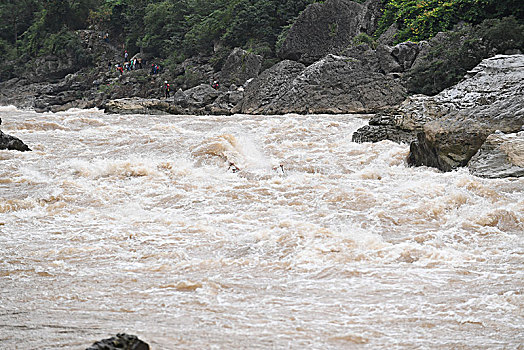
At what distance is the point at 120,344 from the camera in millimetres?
2672

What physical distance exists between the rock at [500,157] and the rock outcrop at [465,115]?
0.37 meters

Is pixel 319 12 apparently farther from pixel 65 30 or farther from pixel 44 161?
pixel 65 30

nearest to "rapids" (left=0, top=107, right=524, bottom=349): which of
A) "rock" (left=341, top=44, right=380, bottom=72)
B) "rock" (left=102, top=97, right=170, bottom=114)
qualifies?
"rock" (left=102, top=97, right=170, bottom=114)

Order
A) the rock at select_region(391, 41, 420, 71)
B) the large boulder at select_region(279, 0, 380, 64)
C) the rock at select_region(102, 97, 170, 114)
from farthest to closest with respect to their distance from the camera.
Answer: the large boulder at select_region(279, 0, 380, 64) → the rock at select_region(391, 41, 420, 71) → the rock at select_region(102, 97, 170, 114)

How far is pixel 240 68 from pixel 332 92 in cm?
1045

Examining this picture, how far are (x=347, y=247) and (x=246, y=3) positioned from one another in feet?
98.3

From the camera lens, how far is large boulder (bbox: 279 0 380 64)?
2483cm

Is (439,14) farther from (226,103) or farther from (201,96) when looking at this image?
(201,96)

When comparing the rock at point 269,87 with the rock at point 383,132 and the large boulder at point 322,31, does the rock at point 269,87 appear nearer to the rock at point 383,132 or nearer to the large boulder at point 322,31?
the large boulder at point 322,31

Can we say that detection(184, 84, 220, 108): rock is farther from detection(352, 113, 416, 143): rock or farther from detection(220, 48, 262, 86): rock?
detection(352, 113, 416, 143): rock

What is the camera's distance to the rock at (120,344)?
261cm

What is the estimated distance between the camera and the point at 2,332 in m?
3.47

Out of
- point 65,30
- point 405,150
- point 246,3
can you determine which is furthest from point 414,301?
point 65,30

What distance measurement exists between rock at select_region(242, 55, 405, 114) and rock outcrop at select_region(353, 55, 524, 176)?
566cm
